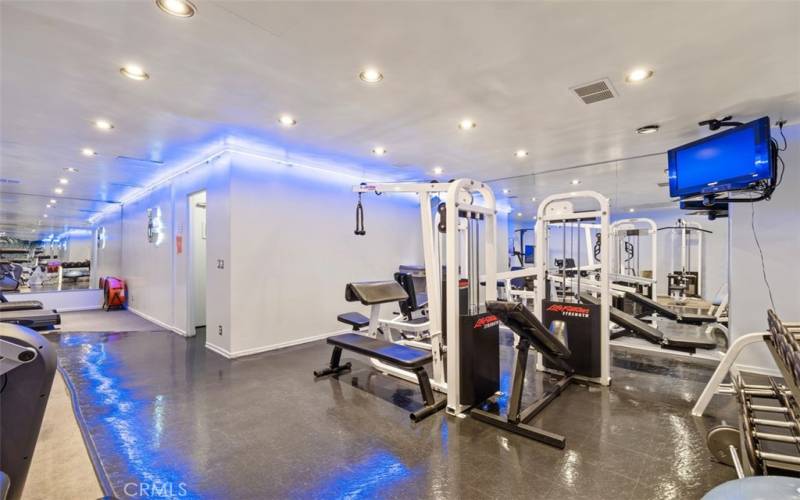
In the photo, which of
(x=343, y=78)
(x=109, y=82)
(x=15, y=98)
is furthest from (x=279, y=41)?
(x=15, y=98)

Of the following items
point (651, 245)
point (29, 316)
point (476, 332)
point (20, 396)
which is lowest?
point (29, 316)

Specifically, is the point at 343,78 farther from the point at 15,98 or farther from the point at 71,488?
the point at 71,488

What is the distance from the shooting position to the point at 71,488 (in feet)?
6.66

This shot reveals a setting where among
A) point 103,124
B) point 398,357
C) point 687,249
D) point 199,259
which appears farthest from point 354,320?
point 687,249

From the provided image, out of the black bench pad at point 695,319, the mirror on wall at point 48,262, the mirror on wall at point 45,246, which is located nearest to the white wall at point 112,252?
the mirror on wall at point 45,246

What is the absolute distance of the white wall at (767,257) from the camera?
3779 millimetres

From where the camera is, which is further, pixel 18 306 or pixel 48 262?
pixel 48 262

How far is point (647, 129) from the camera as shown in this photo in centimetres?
372

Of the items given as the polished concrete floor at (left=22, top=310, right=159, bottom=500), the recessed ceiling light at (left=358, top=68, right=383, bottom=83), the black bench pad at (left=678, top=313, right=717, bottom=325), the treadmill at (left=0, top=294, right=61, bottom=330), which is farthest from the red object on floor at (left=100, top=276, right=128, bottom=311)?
the black bench pad at (left=678, top=313, right=717, bottom=325)

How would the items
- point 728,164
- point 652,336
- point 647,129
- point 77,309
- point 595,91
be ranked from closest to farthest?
1. point 595,91
2. point 728,164
3. point 647,129
4. point 652,336
5. point 77,309

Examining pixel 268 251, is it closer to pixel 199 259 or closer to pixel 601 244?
pixel 199 259

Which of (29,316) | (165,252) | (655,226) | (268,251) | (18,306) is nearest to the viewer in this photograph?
(268,251)

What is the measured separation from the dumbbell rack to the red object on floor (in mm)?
10430

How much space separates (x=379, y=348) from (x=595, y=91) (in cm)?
289
